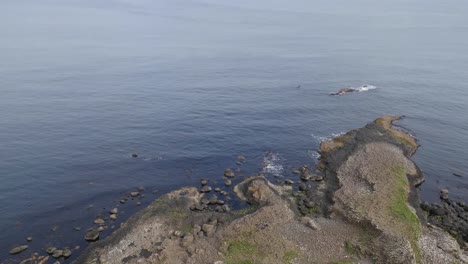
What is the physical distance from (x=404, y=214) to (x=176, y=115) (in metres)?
57.3

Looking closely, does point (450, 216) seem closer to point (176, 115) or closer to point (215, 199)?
point (215, 199)

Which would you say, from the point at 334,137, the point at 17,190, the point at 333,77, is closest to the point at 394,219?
the point at 334,137

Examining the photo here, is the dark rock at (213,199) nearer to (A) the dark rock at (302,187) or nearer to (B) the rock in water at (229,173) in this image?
(B) the rock in water at (229,173)

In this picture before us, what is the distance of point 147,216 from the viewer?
51812 millimetres

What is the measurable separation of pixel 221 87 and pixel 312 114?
104 feet

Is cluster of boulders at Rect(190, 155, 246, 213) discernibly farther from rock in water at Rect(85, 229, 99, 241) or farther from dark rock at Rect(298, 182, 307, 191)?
rock in water at Rect(85, 229, 99, 241)

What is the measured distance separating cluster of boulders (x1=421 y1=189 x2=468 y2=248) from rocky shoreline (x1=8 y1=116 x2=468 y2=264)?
0.48 feet

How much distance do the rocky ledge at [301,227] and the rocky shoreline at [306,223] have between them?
5.1 inches

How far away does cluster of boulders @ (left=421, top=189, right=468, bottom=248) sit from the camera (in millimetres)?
50125

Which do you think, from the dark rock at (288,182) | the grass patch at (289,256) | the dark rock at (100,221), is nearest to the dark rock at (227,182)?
the dark rock at (288,182)

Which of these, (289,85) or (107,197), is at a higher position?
(289,85)

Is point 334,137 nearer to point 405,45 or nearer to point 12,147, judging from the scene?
point 12,147

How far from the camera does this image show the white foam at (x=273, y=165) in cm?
6638

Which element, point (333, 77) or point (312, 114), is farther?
point (333, 77)
